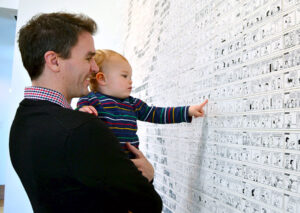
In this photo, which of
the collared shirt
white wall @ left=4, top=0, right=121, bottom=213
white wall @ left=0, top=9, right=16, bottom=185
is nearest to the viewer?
the collared shirt

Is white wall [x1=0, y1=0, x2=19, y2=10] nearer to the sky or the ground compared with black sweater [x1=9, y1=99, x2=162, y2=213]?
nearer to the sky

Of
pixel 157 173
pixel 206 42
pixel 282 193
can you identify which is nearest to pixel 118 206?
pixel 282 193

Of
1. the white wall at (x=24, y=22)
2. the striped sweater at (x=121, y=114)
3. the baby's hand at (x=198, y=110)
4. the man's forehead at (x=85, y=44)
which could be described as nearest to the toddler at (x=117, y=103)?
the striped sweater at (x=121, y=114)

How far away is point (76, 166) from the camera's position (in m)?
0.59

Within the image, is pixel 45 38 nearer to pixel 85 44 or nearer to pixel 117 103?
pixel 85 44

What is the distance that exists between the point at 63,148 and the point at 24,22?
273cm

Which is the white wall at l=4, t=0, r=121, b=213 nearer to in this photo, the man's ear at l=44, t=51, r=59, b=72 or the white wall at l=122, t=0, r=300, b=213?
the white wall at l=122, t=0, r=300, b=213

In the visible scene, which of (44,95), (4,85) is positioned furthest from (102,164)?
(4,85)

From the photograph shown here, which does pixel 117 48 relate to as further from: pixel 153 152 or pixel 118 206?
pixel 118 206

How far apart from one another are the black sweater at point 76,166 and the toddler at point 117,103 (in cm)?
39

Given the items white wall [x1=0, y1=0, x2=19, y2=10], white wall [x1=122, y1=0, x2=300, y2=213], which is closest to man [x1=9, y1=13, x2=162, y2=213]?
white wall [x1=122, y1=0, x2=300, y2=213]

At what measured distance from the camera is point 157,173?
1.38 meters

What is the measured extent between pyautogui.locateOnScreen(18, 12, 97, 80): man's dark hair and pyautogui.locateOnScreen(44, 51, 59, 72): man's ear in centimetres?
1

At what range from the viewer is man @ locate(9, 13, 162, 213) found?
60 centimetres
